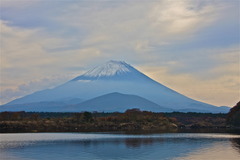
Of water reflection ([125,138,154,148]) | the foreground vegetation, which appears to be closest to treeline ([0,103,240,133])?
the foreground vegetation

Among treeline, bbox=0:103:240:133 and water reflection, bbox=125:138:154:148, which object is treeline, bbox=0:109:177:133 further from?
water reflection, bbox=125:138:154:148

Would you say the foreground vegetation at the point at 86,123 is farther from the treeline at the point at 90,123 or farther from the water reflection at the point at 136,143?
the water reflection at the point at 136,143

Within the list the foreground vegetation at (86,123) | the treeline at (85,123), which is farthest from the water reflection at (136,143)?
the treeline at (85,123)

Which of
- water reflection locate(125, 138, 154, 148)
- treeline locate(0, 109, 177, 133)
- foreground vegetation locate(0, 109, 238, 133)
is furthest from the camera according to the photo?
treeline locate(0, 109, 177, 133)

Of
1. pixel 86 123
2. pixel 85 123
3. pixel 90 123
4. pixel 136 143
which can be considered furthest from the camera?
pixel 90 123

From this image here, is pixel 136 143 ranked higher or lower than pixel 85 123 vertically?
lower

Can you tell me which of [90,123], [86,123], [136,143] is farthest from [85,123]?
[136,143]

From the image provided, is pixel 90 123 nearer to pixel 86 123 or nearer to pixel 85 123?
pixel 86 123

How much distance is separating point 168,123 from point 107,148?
183 ft

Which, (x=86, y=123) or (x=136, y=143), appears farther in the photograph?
(x=86, y=123)

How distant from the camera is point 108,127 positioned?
288 feet

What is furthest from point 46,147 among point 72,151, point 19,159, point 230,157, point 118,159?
point 230,157

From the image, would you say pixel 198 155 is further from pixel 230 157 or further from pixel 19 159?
pixel 19 159

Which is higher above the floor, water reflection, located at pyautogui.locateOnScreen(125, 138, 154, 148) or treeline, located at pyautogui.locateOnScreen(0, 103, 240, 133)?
treeline, located at pyautogui.locateOnScreen(0, 103, 240, 133)
